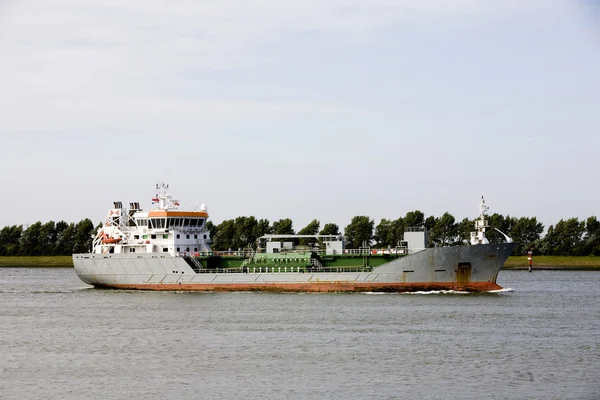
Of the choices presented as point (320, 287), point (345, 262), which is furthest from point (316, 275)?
point (345, 262)

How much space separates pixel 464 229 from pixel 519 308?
66.1 metres

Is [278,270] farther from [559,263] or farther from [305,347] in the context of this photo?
[559,263]

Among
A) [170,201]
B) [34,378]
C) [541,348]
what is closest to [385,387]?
[541,348]

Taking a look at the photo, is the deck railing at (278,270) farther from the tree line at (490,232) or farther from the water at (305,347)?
the tree line at (490,232)

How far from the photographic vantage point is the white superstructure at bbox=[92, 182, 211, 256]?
6919 centimetres

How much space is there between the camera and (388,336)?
42.8 metres

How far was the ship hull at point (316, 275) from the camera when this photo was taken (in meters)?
61.1

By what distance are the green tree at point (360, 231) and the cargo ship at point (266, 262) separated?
178ft

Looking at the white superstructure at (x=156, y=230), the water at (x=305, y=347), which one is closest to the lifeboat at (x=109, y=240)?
the white superstructure at (x=156, y=230)

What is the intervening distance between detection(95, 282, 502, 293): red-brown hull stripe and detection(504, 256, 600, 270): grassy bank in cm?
5343

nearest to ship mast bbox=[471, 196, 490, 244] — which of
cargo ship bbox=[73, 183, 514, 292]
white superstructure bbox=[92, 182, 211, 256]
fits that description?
cargo ship bbox=[73, 183, 514, 292]

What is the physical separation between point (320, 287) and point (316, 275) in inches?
35.3

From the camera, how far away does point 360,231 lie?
124m

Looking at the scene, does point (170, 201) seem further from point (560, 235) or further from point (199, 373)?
point (560, 235)
